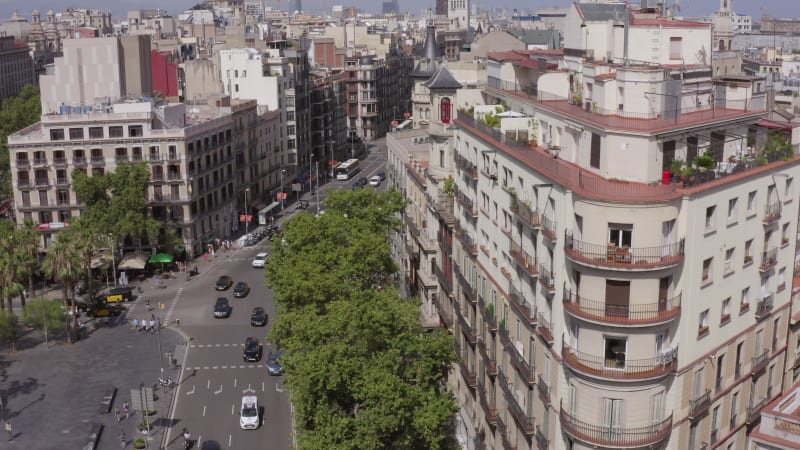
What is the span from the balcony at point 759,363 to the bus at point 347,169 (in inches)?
5099

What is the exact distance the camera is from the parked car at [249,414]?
237ft

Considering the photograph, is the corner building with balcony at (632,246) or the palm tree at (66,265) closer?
the corner building with balcony at (632,246)

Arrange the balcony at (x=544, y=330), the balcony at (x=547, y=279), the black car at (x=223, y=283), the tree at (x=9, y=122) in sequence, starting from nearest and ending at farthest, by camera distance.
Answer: the balcony at (x=547, y=279), the balcony at (x=544, y=330), the black car at (x=223, y=283), the tree at (x=9, y=122)

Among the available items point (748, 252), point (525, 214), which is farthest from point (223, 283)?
point (748, 252)

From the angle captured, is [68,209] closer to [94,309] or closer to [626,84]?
[94,309]

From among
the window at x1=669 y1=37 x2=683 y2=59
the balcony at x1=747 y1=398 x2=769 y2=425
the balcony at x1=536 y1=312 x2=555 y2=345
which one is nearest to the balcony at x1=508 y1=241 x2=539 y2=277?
the balcony at x1=536 y1=312 x2=555 y2=345

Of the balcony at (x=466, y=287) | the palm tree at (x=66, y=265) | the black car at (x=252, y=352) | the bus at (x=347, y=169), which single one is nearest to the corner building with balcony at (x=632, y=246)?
the balcony at (x=466, y=287)

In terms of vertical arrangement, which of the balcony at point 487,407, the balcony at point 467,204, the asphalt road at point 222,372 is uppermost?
the balcony at point 467,204

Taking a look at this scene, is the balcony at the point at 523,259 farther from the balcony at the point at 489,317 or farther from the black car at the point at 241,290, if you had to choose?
the black car at the point at 241,290

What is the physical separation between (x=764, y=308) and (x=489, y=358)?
17.6 meters

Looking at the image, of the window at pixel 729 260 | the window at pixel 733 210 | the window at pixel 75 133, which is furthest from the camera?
the window at pixel 75 133

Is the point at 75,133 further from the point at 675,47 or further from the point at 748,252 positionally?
the point at 748,252

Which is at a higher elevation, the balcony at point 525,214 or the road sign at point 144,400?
the balcony at point 525,214

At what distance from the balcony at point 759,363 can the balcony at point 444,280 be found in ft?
85.2
